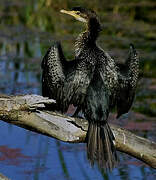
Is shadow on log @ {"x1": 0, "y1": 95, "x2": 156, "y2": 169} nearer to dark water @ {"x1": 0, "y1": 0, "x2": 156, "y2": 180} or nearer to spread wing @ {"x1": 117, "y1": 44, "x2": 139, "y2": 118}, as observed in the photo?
spread wing @ {"x1": 117, "y1": 44, "x2": 139, "y2": 118}

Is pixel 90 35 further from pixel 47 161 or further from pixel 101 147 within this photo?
pixel 47 161

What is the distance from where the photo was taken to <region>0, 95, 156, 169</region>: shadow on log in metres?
3.60

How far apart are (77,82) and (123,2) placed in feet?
25.9

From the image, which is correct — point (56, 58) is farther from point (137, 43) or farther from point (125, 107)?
point (137, 43)

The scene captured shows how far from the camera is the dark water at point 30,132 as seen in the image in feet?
17.6

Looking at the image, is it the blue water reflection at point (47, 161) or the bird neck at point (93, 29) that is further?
the blue water reflection at point (47, 161)

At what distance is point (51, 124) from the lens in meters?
3.72

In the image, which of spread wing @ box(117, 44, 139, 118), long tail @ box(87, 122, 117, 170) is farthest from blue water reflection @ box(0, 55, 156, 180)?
long tail @ box(87, 122, 117, 170)

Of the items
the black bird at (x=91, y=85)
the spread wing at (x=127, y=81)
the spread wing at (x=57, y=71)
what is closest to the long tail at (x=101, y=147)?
the black bird at (x=91, y=85)

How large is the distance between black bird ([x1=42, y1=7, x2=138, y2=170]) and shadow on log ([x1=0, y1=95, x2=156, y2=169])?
10 centimetres

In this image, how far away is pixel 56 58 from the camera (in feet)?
14.2

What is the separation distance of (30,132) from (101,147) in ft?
7.31

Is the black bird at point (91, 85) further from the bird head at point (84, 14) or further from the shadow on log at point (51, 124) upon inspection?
the shadow on log at point (51, 124)

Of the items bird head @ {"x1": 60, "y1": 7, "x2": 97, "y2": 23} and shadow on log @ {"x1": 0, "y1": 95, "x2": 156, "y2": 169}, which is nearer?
shadow on log @ {"x1": 0, "y1": 95, "x2": 156, "y2": 169}
